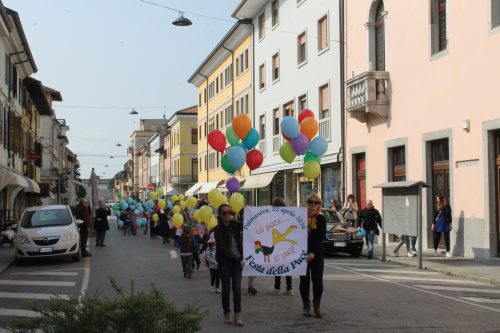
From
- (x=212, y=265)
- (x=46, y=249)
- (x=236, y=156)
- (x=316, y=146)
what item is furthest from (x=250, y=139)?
(x=46, y=249)

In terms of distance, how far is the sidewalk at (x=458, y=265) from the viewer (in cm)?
1456

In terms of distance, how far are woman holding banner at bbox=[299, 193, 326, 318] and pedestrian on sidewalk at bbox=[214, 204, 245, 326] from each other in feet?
3.17

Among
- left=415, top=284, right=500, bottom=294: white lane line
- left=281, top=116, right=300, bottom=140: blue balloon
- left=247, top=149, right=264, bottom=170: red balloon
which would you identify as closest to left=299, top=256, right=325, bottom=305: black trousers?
left=415, top=284, right=500, bottom=294: white lane line

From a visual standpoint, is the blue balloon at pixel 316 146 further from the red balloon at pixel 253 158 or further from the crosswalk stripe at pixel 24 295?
the crosswalk stripe at pixel 24 295

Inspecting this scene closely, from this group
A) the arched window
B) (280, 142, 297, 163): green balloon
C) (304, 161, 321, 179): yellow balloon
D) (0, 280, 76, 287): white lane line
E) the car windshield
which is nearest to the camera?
(0, 280, 76, 287): white lane line

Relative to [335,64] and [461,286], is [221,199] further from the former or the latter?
[335,64]

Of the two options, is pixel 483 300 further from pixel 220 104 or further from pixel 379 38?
pixel 220 104

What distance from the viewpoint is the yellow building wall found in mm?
43688

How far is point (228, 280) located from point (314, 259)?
4.10 feet

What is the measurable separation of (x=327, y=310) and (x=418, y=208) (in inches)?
298

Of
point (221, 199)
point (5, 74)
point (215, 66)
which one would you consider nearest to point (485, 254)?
point (221, 199)

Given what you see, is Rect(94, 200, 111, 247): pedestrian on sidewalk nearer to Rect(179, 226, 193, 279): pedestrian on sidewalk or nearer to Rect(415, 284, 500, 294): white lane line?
Rect(179, 226, 193, 279): pedestrian on sidewalk

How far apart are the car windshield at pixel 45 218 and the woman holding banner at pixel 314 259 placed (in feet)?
39.6

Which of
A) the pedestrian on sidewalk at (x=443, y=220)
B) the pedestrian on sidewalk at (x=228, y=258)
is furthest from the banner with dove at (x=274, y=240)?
the pedestrian on sidewalk at (x=443, y=220)
